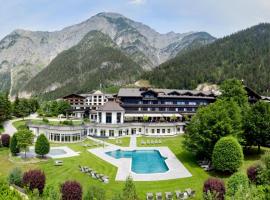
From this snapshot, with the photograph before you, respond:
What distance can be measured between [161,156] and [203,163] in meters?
8.93

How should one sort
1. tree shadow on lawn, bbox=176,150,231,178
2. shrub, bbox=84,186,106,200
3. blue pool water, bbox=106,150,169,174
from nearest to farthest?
shrub, bbox=84,186,106,200, tree shadow on lawn, bbox=176,150,231,178, blue pool water, bbox=106,150,169,174

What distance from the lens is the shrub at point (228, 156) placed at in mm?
38062

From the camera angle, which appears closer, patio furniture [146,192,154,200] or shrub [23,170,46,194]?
shrub [23,170,46,194]

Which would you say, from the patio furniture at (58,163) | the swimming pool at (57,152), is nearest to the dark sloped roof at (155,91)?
the swimming pool at (57,152)

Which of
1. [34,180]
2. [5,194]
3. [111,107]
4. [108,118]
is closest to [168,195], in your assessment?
[34,180]

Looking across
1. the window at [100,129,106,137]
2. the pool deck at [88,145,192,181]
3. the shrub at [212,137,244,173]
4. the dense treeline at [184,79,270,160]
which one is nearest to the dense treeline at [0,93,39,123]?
the window at [100,129,106,137]

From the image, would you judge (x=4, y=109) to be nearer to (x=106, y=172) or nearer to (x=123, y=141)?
(x=123, y=141)

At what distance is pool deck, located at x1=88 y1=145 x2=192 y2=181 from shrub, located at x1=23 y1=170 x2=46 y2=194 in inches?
364

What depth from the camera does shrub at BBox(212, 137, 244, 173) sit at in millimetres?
→ 38062

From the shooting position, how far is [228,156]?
38.2 meters

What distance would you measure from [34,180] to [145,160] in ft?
69.8

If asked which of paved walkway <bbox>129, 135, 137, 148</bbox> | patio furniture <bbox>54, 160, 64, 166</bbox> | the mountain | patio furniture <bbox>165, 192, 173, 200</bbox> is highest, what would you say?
the mountain

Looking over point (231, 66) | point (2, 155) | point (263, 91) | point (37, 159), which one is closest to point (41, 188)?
point (37, 159)

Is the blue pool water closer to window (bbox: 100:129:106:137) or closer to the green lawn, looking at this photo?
the green lawn
